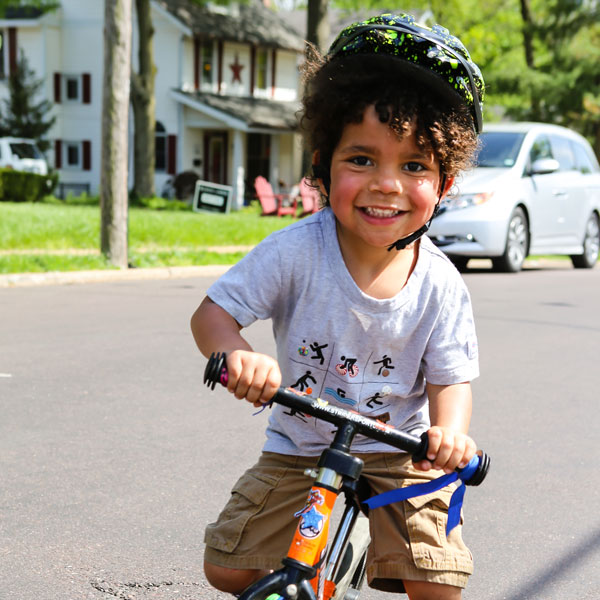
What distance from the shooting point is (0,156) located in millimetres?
33781

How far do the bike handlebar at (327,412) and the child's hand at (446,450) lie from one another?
15 mm

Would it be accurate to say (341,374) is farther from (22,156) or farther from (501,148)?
(22,156)

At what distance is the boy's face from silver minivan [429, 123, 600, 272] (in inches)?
384

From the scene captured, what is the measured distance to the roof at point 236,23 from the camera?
37.9m

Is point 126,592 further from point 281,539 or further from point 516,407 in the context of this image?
point 516,407

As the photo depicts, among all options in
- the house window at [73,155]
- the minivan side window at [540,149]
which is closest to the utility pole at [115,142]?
the minivan side window at [540,149]

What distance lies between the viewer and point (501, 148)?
1361cm

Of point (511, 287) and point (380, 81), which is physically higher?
point (380, 81)

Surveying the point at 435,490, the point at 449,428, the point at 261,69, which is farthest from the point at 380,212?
the point at 261,69

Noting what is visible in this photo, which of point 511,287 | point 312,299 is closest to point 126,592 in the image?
point 312,299

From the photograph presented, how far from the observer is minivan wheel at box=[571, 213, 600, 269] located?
15188mm

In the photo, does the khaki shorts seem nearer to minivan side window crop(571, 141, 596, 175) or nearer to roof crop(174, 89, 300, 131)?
minivan side window crop(571, 141, 596, 175)

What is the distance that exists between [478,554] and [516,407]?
2350mm

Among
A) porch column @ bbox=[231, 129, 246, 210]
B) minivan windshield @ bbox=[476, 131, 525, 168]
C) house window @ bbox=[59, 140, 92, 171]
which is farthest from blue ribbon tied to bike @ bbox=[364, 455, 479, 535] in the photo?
house window @ bbox=[59, 140, 92, 171]
